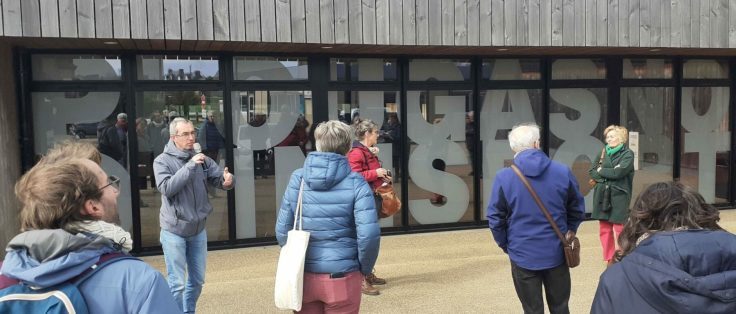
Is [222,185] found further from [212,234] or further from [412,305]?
[212,234]

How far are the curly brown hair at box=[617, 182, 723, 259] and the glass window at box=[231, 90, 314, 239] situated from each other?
5.74 metres

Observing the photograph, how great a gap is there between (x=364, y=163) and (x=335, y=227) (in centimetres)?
178

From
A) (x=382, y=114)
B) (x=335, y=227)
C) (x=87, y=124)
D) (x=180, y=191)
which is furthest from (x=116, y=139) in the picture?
(x=335, y=227)

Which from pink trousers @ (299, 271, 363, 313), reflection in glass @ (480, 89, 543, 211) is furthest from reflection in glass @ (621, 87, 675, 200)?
pink trousers @ (299, 271, 363, 313)

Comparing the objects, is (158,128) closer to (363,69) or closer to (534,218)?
(363,69)

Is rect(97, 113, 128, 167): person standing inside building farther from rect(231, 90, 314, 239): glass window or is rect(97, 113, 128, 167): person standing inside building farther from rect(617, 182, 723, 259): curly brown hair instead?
rect(617, 182, 723, 259): curly brown hair

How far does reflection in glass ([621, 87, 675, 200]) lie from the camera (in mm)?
8898

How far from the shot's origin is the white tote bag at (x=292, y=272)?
3402 millimetres

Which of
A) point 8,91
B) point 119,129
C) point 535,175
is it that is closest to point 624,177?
point 535,175

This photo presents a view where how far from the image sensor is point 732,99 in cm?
939

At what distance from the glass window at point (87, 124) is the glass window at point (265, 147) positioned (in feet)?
4.37

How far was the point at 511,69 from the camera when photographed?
834cm

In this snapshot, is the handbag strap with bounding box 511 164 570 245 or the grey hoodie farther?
the grey hoodie

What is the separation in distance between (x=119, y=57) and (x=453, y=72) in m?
4.32
